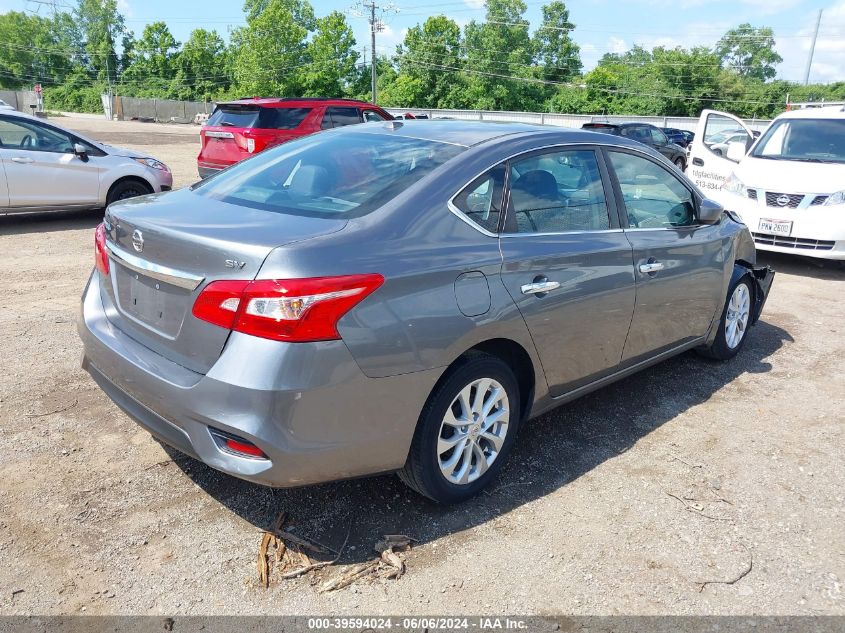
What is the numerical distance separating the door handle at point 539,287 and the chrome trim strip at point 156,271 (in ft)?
4.60

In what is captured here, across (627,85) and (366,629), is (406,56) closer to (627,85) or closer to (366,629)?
(627,85)

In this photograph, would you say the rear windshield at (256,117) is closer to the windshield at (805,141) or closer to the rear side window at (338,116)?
the rear side window at (338,116)

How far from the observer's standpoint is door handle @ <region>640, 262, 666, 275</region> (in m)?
3.87

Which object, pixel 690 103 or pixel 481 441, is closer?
pixel 481 441

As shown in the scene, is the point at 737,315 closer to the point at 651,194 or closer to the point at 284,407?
the point at 651,194

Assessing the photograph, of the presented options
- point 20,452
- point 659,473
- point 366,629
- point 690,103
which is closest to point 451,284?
point 366,629

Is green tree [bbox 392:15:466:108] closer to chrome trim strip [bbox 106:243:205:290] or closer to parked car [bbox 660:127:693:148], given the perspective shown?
parked car [bbox 660:127:693:148]

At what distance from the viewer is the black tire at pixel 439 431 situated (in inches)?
113

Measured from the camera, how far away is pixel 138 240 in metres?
2.88

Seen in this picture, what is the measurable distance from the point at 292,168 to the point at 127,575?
1979 mm

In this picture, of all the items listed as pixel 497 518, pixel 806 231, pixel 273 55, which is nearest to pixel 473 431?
pixel 497 518

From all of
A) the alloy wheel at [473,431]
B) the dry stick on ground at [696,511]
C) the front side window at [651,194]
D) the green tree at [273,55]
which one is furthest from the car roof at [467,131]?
the green tree at [273,55]

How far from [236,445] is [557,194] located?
6.61ft

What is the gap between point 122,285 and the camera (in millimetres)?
3053
